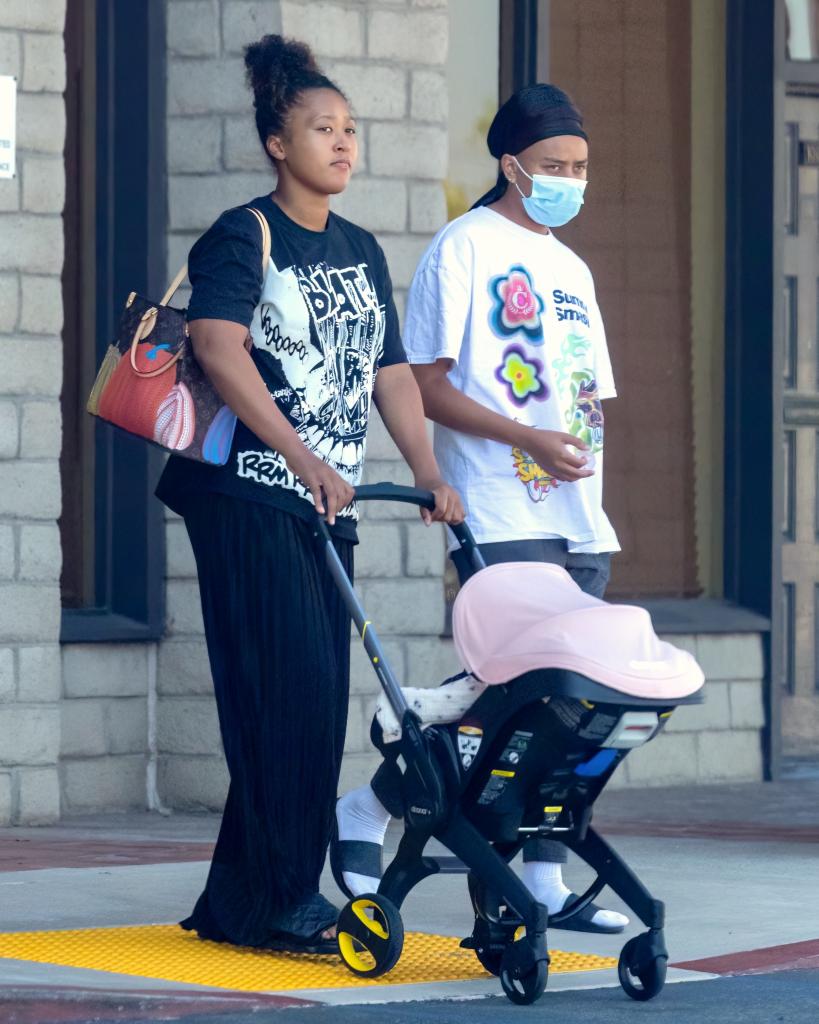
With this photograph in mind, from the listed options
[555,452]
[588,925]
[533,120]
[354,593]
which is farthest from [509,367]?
[588,925]

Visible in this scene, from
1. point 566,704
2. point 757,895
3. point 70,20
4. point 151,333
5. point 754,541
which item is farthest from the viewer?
point 754,541

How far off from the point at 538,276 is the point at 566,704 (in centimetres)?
166

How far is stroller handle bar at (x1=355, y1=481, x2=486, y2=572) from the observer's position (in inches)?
209

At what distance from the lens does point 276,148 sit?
5645mm

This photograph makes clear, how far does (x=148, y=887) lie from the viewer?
673 cm

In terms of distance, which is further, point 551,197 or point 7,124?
point 7,124

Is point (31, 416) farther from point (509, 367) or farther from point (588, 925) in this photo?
point (588, 925)

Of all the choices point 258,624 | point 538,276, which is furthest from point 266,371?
point 538,276

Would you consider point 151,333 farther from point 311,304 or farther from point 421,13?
point 421,13

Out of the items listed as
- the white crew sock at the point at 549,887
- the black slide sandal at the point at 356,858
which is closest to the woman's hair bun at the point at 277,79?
the black slide sandal at the point at 356,858

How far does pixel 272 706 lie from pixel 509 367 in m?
1.15

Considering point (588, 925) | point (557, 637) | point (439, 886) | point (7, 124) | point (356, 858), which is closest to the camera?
point (557, 637)

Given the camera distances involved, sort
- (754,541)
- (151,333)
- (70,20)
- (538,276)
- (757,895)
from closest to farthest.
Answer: (151,333) < (538,276) < (757,895) < (70,20) < (754,541)

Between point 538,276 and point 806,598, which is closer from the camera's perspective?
point 538,276
